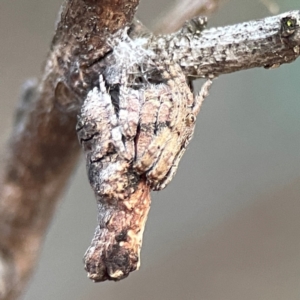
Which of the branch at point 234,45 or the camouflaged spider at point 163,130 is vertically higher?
the branch at point 234,45

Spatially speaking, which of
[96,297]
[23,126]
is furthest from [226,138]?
A: [23,126]

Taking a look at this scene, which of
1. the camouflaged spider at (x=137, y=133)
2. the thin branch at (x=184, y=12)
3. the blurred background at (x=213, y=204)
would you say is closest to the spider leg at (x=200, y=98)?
the camouflaged spider at (x=137, y=133)

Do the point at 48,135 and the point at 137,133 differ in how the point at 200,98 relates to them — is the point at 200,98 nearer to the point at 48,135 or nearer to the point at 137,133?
the point at 137,133

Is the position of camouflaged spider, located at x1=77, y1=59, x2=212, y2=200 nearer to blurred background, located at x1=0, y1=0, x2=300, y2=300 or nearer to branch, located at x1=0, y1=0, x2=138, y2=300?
branch, located at x1=0, y1=0, x2=138, y2=300

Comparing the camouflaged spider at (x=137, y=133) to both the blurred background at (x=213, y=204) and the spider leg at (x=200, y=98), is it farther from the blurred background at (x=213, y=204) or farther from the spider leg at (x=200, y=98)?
the blurred background at (x=213, y=204)

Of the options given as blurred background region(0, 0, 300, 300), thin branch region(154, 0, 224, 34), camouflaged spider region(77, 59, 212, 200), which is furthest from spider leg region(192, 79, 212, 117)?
blurred background region(0, 0, 300, 300)
